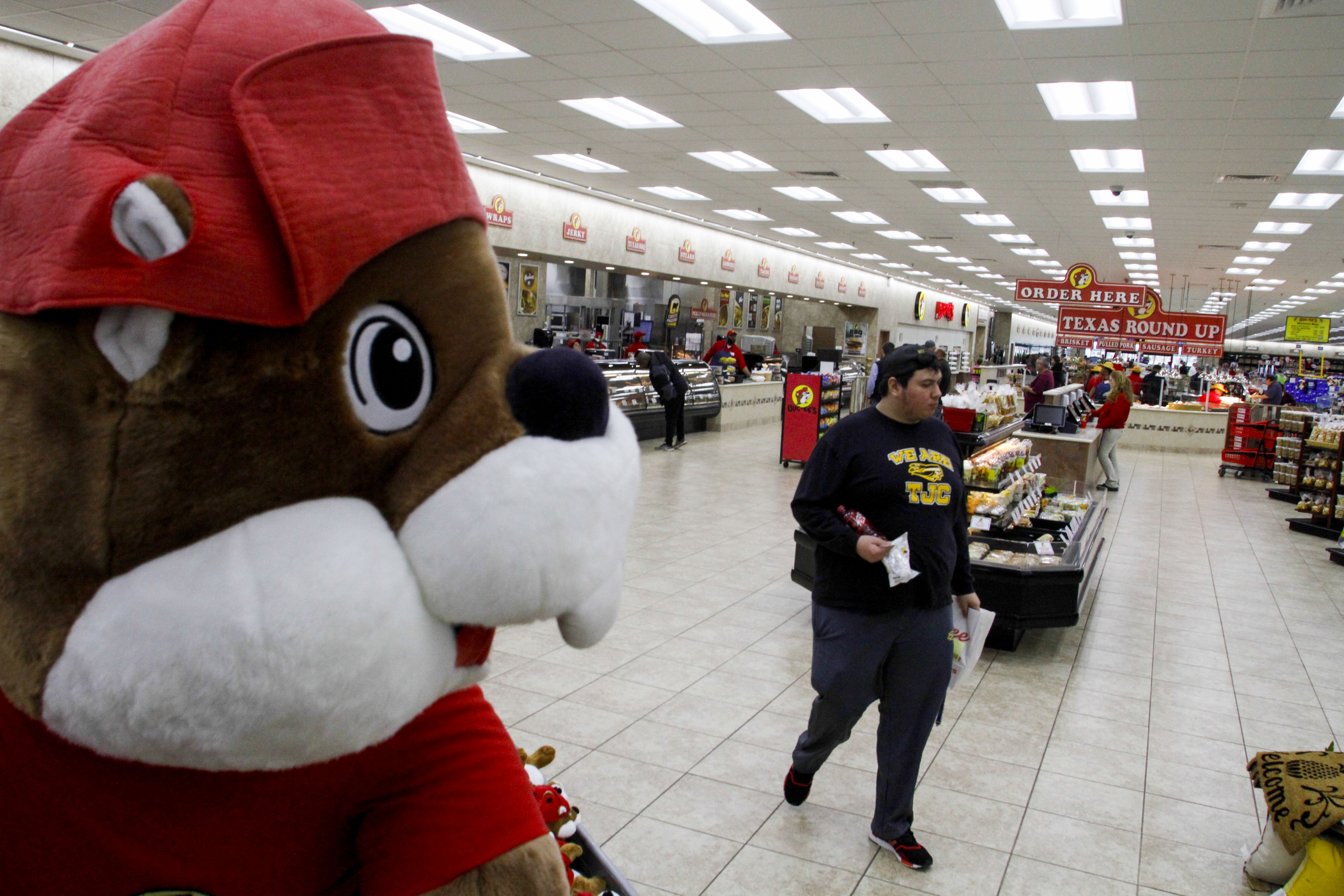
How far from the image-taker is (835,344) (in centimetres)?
2917

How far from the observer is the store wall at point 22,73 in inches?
294

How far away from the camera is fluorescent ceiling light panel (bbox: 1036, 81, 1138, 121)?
24.6 feet

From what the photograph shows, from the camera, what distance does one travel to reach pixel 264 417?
768 millimetres

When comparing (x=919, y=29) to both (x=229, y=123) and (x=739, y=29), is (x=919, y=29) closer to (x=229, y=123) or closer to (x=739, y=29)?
(x=739, y=29)

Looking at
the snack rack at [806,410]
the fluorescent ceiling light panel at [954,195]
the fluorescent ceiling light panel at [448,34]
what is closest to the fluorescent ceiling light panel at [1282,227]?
the fluorescent ceiling light panel at [954,195]

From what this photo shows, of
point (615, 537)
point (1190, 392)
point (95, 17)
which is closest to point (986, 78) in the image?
point (95, 17)

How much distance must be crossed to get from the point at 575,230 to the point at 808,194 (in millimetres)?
3845

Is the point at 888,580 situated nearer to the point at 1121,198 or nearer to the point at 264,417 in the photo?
the point at 264,417

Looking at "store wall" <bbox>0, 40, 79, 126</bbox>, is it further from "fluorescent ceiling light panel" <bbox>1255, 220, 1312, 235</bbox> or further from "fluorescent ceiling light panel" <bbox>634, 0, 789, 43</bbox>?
"fluorescent ceiling light panel" <bbox>1255, 220, 1312, 235</bbox>

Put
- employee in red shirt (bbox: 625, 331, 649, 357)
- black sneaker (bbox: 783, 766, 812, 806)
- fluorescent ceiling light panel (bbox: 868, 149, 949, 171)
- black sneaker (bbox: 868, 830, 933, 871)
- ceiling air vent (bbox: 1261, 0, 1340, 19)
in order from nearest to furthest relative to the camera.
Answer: black sneaker (bbox: 868, 830, 933, 871) → black sneaker (bbox: 783, 766, 812, 806) → ceiling air vent (bbox: 1261, 0, 1340, 19) → fluorescent ceiling light panel (bbox: 868, 149, 949, 171) → employee in red shirt (bbox: 625, 331, 649, 357)

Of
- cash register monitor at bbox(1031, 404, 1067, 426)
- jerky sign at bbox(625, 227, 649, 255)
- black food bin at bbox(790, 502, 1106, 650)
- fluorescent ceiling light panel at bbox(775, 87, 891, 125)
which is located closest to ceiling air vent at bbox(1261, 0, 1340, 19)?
fluorescent ceiling light panel at bbox(775, 87, 891, 125)

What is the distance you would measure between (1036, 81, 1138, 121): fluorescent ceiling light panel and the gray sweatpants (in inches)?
240

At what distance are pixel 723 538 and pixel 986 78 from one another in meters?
4.42

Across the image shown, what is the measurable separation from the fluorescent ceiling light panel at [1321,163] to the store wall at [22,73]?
1154 centimetres
